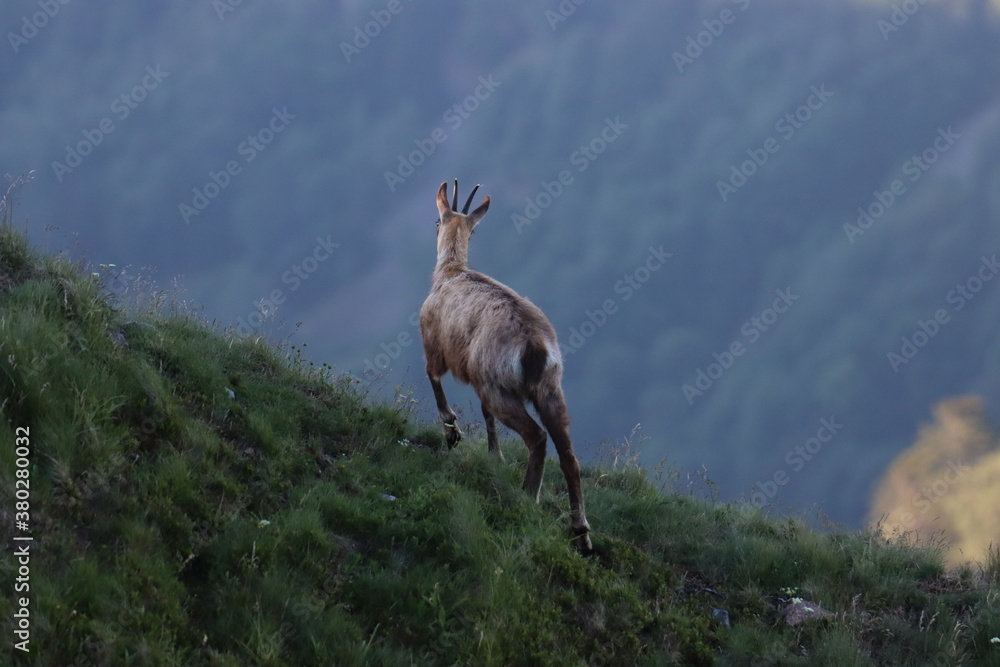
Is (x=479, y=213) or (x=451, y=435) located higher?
(x=479, y=213)

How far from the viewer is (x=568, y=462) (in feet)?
20.9

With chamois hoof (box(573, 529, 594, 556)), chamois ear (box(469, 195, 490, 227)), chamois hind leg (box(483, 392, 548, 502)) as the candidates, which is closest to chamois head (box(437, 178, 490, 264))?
chamois ear (box(469, 195, 490, 227))

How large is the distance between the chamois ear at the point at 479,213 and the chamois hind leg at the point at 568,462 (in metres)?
3.54

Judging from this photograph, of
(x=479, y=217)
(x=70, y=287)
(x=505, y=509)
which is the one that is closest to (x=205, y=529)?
(x=505, y=509)

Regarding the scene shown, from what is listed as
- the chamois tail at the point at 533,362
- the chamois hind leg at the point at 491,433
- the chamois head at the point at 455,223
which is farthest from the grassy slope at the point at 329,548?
the chamois head at the point at 455,223

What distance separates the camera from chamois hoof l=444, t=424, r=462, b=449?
7934mm

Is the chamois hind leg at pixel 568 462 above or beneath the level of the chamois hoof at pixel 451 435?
beneath

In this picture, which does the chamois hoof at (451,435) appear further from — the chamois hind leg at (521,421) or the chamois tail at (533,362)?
the chamois tail at (533,362)

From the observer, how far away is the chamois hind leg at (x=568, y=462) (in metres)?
6.33

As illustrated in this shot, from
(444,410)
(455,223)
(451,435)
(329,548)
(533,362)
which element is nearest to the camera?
(329,548)

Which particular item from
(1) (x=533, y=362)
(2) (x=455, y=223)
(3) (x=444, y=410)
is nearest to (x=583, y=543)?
(1) (x=533, y=362)

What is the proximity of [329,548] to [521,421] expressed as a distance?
1899 millimetres

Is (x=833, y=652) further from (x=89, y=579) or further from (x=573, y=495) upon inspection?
(x=89, y=579)

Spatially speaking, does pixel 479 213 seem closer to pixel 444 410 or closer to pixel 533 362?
pixel 444 410
